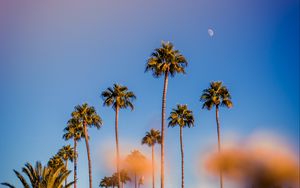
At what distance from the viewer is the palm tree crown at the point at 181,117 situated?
6981cm

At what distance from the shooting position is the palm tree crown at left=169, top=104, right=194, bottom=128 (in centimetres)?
6981

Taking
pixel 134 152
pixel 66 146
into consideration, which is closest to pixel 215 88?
pixel 66 146

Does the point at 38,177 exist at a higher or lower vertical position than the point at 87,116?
lower

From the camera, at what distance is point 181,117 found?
7019 centimetres

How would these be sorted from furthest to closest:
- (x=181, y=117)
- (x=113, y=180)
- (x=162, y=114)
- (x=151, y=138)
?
(x=113, y=180) → (x=151, y=138) → (x=181, y=117) → (x=162, y=114)

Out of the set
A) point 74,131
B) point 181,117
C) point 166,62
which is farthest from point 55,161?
point 166,62

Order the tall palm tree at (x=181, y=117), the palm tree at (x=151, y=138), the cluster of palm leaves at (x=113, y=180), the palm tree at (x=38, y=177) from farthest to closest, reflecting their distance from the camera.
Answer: the cluster of palm leaves at (x=113, y=180) < the palm tree at (x=151, y=138) < the tall palm tree at (x=181, y=117) < the palm tree at (x=38, y=177)

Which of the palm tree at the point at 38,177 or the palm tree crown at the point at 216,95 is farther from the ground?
the palm tree crown at the point at 216,95

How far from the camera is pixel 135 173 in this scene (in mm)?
119062

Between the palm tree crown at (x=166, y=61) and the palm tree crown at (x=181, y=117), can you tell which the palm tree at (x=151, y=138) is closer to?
the palm tree crown at (x=181, y=117)

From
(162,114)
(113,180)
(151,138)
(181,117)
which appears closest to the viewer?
(162,114)

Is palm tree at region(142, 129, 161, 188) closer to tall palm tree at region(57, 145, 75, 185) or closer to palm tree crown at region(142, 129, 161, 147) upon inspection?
palm tree crown at region(142, 129, 161, 147)

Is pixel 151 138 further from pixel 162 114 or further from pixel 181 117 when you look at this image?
pixel 162 114

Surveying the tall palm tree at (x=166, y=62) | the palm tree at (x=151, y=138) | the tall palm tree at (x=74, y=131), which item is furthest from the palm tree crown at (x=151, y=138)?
the tall palm tree at (x=166, y=62)
